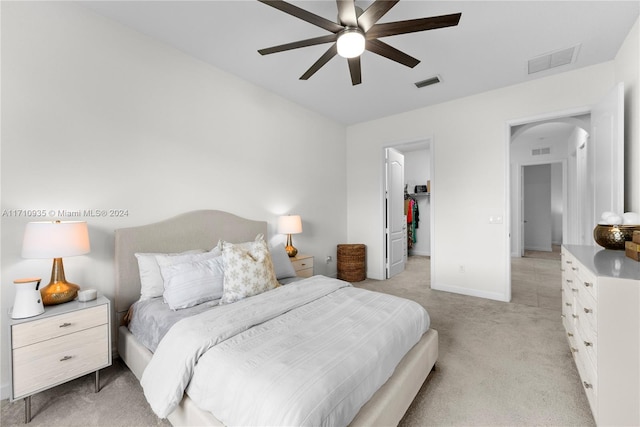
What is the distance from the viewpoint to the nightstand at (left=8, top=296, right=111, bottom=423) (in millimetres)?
1609

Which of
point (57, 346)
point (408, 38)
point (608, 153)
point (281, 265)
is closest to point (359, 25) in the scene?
point (408, 38)

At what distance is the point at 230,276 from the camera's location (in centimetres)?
218

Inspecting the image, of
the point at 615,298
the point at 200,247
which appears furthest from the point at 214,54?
the point at 615,298

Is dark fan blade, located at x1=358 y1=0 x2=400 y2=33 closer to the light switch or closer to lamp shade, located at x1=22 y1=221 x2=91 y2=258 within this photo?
lamp shade, located at x1=22 y1=221 x2=91 y2=258

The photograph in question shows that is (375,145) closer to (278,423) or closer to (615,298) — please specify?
(615,298)

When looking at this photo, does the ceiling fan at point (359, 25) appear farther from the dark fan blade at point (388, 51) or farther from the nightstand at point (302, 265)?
the nightstand at point (302, 265)

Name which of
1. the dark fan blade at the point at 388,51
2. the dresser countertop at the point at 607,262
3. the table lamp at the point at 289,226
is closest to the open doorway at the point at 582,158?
the dresser countertop at the point at 607,262

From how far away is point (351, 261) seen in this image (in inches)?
184

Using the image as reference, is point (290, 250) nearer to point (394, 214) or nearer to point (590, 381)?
point (394, 214)

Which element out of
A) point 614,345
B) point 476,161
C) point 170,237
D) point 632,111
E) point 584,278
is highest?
point 632,111

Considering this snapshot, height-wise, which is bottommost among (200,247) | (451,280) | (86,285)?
(451,280)

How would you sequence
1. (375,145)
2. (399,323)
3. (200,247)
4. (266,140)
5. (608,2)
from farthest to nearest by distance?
(375,145) → (266,140) → (200,247) → (608,2) → (399,323)

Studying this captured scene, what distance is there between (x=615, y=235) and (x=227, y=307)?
9.64ft

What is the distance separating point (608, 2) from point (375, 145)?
9.92 ft
